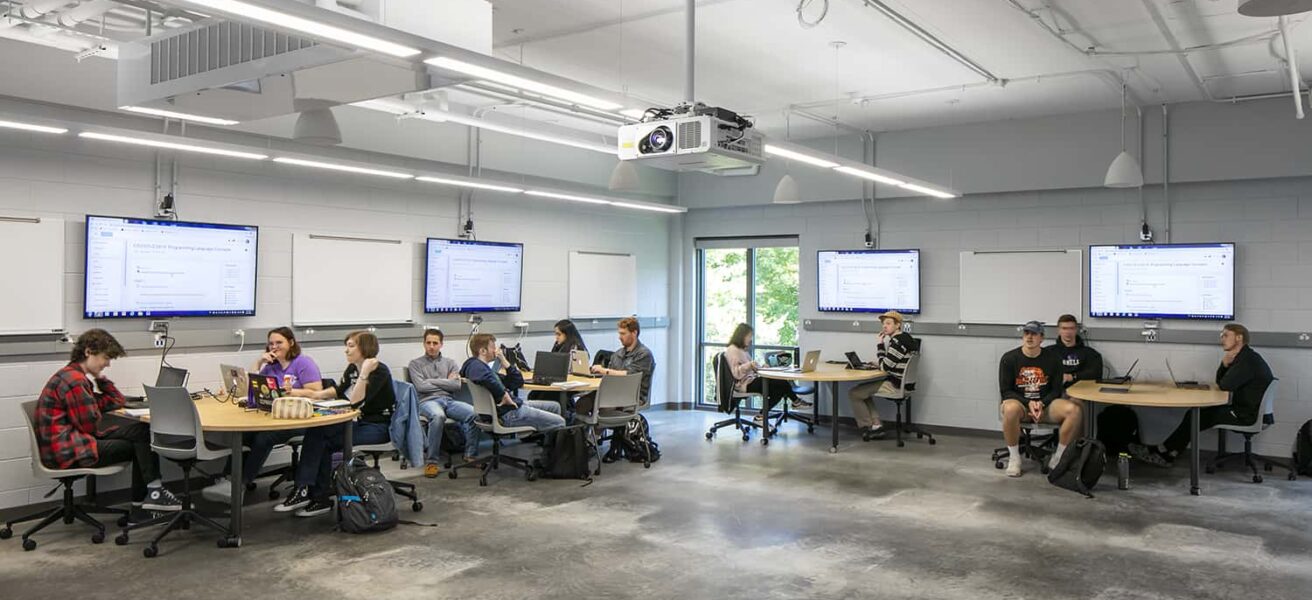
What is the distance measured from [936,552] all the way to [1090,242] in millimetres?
4986

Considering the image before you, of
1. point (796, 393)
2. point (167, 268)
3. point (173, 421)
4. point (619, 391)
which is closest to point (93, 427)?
point (173, 421)

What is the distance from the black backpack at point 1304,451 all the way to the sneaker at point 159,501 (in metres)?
8.58

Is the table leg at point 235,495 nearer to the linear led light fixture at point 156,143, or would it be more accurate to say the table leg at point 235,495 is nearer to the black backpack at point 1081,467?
the linear led light fixture at point 156,143

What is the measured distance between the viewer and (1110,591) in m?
4.59

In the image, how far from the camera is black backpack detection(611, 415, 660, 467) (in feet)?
25.6

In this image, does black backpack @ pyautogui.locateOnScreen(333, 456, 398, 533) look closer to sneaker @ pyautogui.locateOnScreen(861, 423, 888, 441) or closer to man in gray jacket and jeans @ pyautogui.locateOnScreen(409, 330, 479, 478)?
man in gray jacket and jeans @ pyautogui.locateOnScreen(409, 330, 479, 478)

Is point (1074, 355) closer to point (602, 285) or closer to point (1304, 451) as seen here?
point (1304, 451)

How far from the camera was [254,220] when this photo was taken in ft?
23.9

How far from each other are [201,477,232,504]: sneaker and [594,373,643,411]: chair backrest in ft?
9.17

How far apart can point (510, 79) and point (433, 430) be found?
14.0 feet

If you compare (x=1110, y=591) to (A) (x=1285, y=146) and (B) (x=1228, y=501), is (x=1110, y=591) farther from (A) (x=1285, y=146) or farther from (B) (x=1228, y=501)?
(A) (x=1285, y=146)

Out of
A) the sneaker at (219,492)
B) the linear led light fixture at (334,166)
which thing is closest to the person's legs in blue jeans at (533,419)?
the sneaker at (219,492)

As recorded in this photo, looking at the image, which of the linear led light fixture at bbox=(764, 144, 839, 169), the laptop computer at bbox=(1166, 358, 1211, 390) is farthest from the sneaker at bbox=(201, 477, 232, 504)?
the laptop computer at bbox=(1166, 358, 1211, 390)

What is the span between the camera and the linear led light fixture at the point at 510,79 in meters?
3.47
